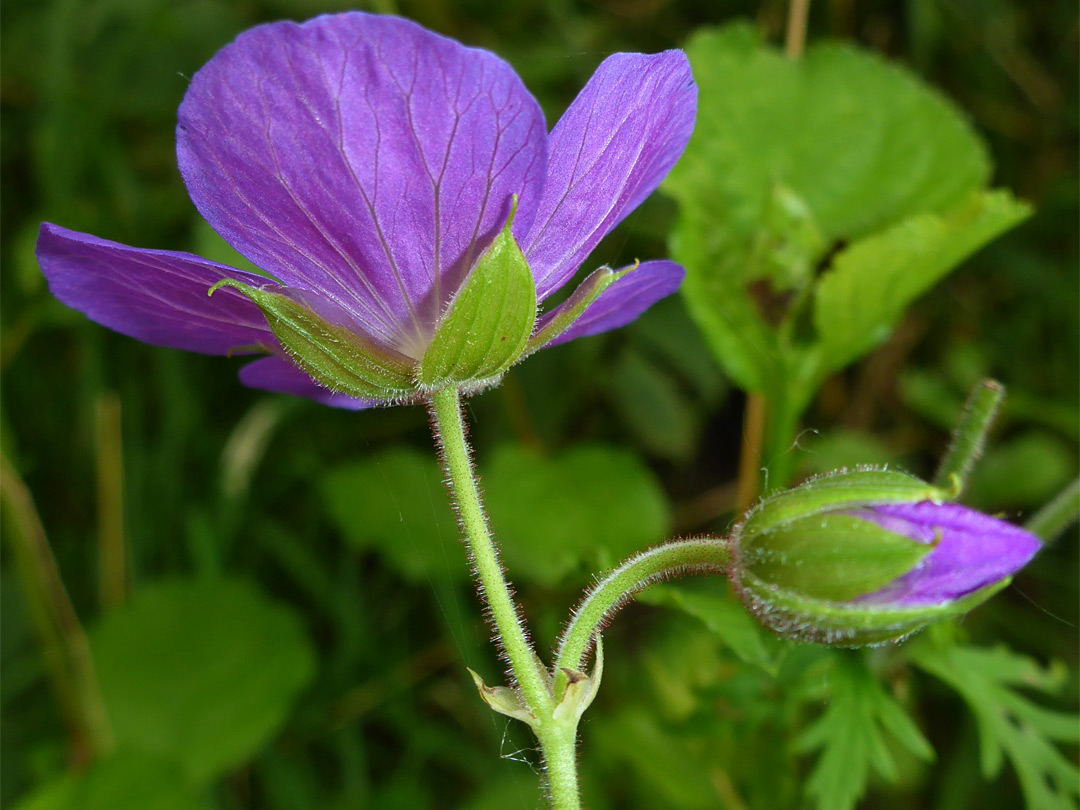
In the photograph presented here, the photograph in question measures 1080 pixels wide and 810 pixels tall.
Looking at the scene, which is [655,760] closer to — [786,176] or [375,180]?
[786,176]

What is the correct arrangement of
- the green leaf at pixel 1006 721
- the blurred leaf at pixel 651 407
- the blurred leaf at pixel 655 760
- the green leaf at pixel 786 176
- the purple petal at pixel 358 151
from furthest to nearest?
the blurred leaf at pixel 651 407, the blurred leaf at pixel 655 760, the green leaf at pixel 786 176, the green leaf at pixel 1006 721, the purple petal at pixel 358 151

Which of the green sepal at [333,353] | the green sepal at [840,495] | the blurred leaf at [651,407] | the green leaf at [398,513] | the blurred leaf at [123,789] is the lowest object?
the blurred leaf at [123,789]

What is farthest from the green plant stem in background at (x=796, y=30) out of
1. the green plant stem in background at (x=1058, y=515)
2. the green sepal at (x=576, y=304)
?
the green sepal at (x=576, y=304)

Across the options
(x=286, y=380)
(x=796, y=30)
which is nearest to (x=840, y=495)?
(x=286, y=380)

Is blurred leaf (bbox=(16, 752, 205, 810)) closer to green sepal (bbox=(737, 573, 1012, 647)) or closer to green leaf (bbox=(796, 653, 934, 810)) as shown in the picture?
green leaf (bbox=(796, 653, 934, 810))

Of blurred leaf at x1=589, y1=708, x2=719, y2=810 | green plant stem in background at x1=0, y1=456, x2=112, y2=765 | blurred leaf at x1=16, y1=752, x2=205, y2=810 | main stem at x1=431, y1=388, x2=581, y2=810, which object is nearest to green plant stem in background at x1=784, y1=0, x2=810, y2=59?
main stem at x1=431, y1=388, x2=581, y2=810

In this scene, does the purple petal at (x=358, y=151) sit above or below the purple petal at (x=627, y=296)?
above

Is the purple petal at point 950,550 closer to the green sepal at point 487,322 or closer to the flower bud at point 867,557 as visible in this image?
the flower bud at point 867,557

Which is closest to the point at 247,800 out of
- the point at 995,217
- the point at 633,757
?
the point at 633,757
